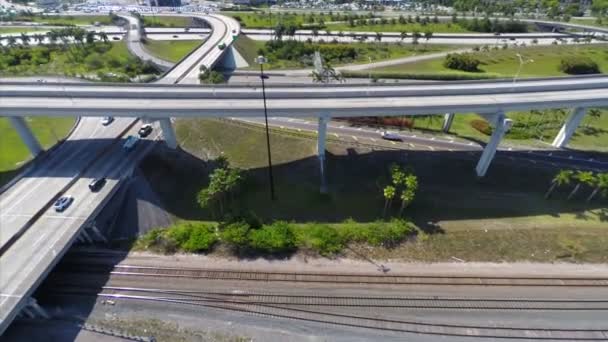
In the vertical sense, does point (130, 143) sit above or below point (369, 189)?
above

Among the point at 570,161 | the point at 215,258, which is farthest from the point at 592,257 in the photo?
the point at 215,258

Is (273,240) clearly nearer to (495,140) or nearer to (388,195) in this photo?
(388,195)

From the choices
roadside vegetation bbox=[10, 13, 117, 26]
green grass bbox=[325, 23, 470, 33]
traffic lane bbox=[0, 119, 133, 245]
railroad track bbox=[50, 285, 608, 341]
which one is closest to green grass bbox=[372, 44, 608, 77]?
green grass bbox=[325, 23, 470, 33]

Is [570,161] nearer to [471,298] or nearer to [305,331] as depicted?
[471,298]

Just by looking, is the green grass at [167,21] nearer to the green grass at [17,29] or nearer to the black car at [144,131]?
the green grass at [17,29]

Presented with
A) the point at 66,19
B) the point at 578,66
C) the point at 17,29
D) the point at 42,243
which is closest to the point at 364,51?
the point at 578,66
